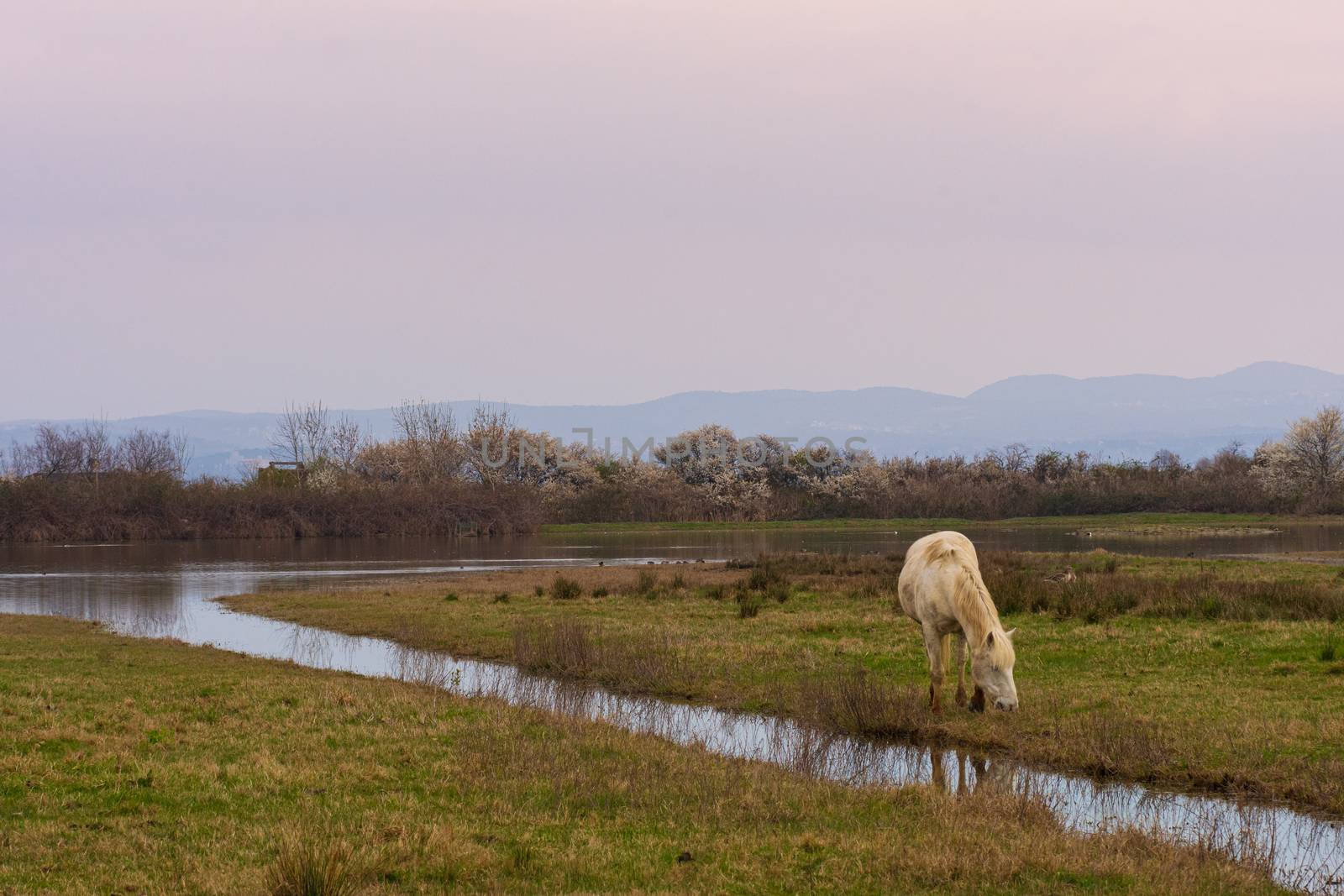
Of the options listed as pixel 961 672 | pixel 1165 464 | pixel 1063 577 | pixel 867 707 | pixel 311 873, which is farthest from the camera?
pixel 1165 464

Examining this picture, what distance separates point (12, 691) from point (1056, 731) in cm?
1283

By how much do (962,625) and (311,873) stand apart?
9.04 m

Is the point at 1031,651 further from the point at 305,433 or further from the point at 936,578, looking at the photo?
the point at 305,433

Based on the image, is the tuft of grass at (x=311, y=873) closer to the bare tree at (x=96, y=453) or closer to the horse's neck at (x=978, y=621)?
the horse's neck at (x=978, y=621)

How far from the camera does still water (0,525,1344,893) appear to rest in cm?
977

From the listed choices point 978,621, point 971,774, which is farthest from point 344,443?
point 971,774

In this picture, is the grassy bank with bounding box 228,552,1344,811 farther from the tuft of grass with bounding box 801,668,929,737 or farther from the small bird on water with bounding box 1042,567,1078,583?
the small bird on water with bounding box 1042,567,1078,583

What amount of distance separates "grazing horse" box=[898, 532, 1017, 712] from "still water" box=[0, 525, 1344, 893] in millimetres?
1222

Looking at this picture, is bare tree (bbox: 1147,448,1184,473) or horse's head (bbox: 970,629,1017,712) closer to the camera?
horse's head (bbox: 970,629,1017,712)

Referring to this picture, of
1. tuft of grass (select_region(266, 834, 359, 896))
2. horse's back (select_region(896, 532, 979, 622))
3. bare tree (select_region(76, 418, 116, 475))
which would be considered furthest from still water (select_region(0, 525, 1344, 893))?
bare tree (select_region(76, 418, 116, 475))

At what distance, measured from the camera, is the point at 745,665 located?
1803 centimetres

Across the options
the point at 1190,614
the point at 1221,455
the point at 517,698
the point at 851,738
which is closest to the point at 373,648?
the point at 517,698

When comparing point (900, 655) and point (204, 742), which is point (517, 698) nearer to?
point (204, 742)

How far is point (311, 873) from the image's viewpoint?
663 cm
